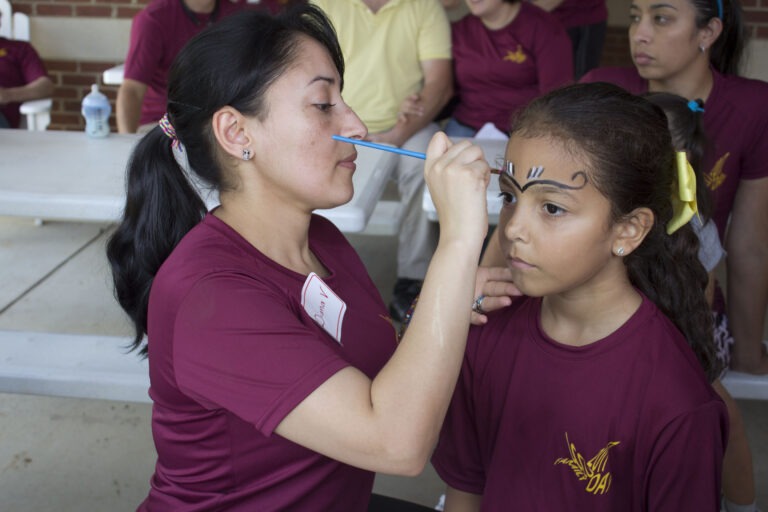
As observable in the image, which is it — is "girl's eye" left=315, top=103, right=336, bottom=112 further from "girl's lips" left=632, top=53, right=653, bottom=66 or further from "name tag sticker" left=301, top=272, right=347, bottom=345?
"girl's lips" left=632, top=53, right=653, bottom=66

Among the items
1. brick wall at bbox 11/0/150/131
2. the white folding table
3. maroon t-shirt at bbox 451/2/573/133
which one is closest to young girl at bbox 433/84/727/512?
the white folding table

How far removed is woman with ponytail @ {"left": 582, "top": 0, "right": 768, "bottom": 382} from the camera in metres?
2.13

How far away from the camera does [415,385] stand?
98 centimetres

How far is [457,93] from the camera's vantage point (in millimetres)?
3428

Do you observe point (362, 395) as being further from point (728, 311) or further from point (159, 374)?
point (728, 311)

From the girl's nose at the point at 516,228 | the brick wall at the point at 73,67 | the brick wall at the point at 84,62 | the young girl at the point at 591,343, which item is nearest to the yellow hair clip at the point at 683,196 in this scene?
the young girl at the point at 591,343

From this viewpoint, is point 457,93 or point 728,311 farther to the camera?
point 457,93

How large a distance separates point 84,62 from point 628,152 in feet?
15.0

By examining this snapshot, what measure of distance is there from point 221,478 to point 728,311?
5.34ft

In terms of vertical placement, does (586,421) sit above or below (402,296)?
above

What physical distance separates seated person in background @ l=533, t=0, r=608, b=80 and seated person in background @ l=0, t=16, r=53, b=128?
2489 mm

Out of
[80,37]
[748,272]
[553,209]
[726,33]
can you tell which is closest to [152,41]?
[80,37]

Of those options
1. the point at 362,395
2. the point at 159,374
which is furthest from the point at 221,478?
the point at 362,395

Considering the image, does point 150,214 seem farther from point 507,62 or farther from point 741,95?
point 507,62
